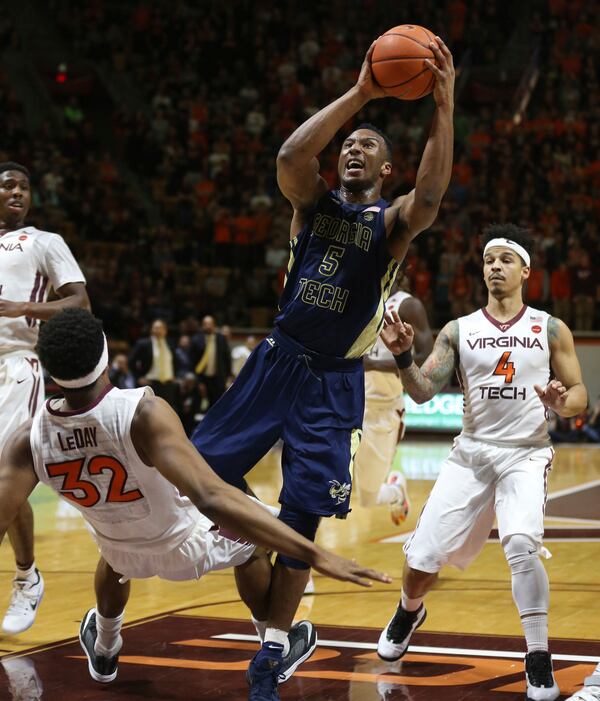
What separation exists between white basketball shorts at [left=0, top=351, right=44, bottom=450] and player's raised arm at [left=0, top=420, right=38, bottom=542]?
215cm

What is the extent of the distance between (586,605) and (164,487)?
312 cm

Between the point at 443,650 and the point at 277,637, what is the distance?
1.14 metres

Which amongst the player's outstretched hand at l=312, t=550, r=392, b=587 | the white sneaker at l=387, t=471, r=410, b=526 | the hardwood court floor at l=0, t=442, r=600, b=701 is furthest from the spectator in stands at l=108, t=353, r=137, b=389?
the player's outstretched hand at l=312, t=550, r=392, b=587

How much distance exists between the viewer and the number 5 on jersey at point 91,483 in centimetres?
410

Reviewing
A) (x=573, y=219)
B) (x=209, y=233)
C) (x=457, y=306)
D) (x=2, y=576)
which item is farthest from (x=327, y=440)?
(x=209, y=233)

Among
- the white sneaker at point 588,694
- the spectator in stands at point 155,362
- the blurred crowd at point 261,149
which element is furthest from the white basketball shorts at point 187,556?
the blurred crowd at point 261,149

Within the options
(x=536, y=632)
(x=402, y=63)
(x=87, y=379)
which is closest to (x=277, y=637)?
(x=536, y=632)

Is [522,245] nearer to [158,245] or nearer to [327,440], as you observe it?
[327,440]

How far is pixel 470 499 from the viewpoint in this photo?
5.20 metres

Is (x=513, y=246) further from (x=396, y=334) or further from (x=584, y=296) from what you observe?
(x=584, y=296)

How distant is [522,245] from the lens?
5547mm

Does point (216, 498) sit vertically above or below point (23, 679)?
above

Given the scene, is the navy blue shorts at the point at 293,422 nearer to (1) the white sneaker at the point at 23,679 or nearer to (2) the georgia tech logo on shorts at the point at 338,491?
(2) the georgia tech logo on shorts at the point at 338,491

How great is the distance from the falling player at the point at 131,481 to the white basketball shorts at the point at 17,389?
1.79 metres
